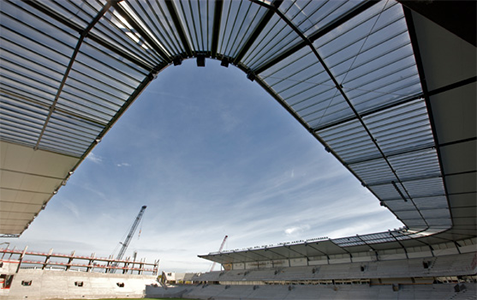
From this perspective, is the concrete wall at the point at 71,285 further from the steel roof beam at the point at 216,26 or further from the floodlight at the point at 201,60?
the steel roof beam at the point at 216,26

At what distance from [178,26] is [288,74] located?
16.8 ft

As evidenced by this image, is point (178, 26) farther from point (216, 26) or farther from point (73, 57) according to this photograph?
point (73, 57)

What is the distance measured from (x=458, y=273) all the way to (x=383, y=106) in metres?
31.5

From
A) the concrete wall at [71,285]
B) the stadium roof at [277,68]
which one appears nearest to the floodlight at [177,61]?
the stadium roof at [277,68]

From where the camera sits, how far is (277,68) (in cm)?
1034

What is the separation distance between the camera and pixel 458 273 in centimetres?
2841

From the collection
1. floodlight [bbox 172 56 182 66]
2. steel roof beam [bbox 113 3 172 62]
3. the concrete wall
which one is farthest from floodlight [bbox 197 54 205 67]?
the concrete wall

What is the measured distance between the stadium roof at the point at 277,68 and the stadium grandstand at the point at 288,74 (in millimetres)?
47

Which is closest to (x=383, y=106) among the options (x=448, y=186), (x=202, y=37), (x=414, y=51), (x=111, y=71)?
(x=414, y=51)

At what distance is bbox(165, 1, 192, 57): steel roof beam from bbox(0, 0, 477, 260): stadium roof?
0.04 m

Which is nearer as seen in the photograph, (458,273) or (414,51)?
(414,51)

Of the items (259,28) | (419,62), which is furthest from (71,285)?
(419,62)

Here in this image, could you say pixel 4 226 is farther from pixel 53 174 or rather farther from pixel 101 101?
pixel 101 101

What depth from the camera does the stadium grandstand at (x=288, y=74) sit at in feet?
24.7
